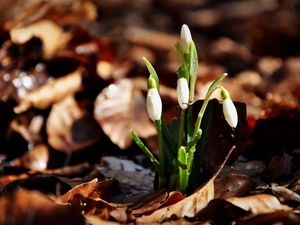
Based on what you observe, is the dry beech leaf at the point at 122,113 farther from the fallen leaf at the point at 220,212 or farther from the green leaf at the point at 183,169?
the fallen leaf at the point at 220,212

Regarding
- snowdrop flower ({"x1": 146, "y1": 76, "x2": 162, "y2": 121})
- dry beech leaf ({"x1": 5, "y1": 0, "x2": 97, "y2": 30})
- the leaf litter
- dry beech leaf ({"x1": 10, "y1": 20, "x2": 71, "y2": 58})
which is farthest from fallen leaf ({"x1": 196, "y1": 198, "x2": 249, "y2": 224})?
dry beech leaf ({"x1": 5, "y1": 0, "x2": 97, "y2": 30})

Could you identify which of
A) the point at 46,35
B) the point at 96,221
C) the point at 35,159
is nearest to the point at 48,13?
the point at 46,35

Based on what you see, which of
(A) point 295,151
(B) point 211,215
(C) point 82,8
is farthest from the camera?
(C) point 82,8

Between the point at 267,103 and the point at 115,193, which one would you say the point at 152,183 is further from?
the point at 267,103

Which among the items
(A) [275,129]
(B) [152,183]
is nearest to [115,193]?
(B) [152,183]

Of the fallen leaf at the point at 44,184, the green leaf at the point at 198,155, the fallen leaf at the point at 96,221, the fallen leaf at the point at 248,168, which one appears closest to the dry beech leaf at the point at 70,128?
the fallen leaf at the point at 44,184

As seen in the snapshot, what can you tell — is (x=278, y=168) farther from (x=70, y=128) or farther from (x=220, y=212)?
(x=70, y=128)
